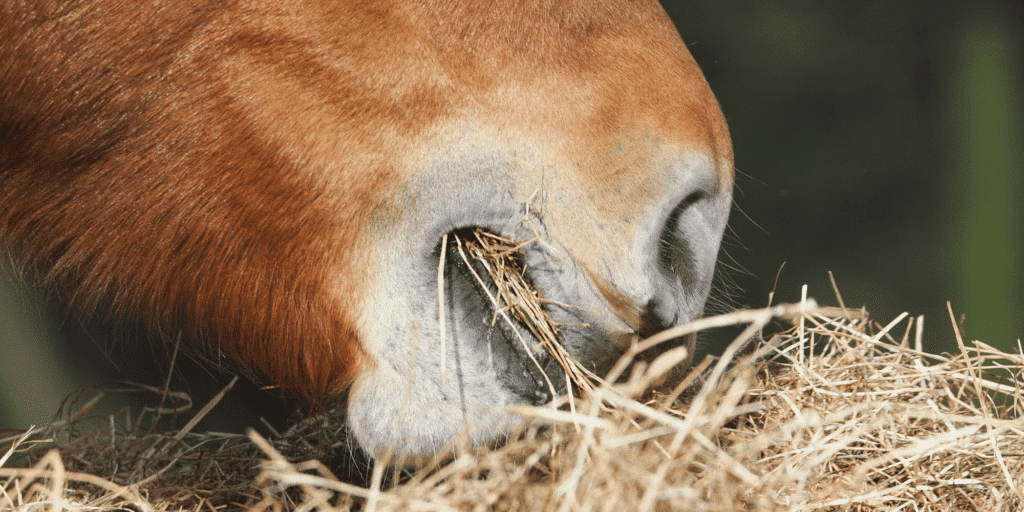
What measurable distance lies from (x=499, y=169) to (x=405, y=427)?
0.32 metres

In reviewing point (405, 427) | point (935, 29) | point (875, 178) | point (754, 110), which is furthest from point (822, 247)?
point (405, 427)

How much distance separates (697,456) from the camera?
0.80 m

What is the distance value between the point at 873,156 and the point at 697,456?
39.6 inches

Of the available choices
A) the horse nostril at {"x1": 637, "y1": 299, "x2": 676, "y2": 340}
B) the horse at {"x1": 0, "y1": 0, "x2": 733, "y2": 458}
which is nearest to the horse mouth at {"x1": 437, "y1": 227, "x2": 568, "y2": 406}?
the horse at {"x1": 0, "y1": 0, "x2": 733, "y2": 458}

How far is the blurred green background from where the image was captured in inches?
56.6

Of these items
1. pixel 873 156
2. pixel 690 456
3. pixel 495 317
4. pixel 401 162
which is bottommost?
pixel 873 156

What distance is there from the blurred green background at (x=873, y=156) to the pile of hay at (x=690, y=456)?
0.38 metres

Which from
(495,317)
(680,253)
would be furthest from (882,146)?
(495,317)

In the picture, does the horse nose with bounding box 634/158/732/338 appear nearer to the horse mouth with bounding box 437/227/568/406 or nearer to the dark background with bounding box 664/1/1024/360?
the horse mouth with bounding box 437/227/568/406

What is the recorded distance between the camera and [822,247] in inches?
60.5

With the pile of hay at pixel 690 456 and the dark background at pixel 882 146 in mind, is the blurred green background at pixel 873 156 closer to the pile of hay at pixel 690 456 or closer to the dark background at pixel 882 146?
the dark background at pixel 882 146

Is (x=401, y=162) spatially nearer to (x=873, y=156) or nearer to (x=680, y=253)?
(x=680, y=253)

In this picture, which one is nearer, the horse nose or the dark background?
the horse nose

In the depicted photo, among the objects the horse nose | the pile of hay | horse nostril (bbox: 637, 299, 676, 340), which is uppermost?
the horse nose
